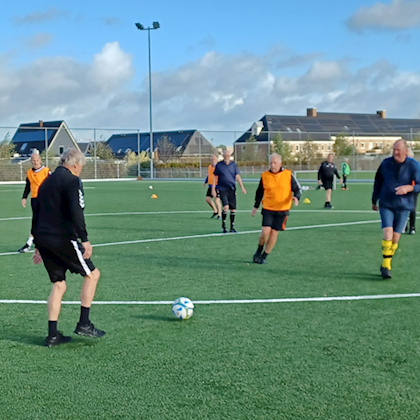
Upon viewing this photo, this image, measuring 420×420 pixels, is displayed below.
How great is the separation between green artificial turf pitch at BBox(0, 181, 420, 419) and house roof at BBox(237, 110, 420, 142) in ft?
239

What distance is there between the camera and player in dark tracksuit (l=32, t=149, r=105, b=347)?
5.45 metres

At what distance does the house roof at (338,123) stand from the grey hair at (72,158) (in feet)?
251

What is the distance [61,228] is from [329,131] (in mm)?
84727

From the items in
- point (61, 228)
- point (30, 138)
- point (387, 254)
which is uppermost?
point (30, 138)

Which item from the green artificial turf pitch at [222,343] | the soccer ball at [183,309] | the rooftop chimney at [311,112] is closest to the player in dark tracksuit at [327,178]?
the green artificial turf pitch at [222,343]

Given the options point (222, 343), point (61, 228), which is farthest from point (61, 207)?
point (222, 343)

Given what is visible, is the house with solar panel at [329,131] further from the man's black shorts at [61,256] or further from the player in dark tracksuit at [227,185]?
the man's black shorts at [61,256]

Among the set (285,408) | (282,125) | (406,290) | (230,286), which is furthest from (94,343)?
(282,125)

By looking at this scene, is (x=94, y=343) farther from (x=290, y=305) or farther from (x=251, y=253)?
(x=251, y=253)

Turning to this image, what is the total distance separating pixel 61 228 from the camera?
5562 millimetres

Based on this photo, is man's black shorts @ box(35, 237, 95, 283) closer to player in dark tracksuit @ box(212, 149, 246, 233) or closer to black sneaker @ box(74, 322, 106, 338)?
black sneaker @ box(74, 322, 106, 338)

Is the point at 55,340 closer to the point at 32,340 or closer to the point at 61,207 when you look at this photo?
the point at 32,340

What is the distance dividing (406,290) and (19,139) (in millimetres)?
51517

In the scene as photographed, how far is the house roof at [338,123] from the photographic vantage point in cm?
8612
